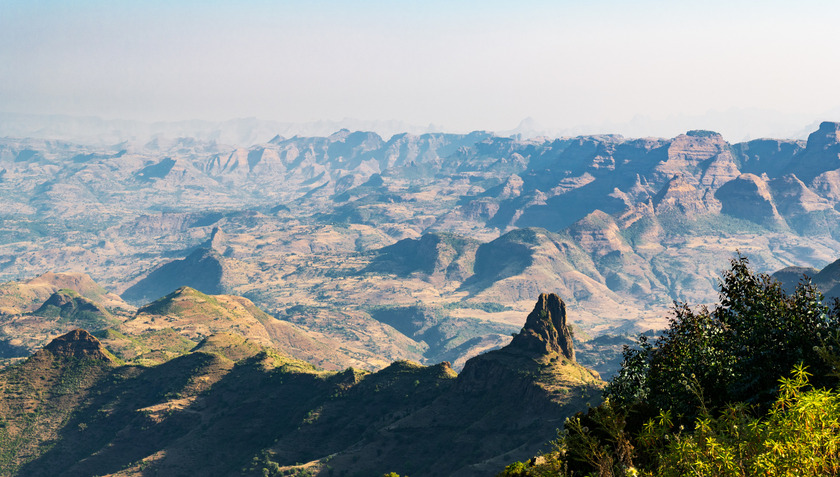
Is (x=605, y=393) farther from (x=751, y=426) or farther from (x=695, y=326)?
(x=751, y=426)

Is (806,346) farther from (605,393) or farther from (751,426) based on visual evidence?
(751,426)

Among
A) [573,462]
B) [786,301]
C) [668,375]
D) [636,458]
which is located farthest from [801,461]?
[786,301]

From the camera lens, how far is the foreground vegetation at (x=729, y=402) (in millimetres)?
41938

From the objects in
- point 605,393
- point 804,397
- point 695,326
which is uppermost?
point 804,397

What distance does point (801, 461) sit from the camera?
39812 mm

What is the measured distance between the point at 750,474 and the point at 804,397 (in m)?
7.03

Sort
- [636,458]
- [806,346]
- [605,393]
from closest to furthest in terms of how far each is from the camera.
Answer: [636,458] → [806,346] → [605,393]

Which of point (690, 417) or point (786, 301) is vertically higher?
point (786, 301)

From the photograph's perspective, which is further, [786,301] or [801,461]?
[786,301]

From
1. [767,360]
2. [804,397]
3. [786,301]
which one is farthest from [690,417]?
[804,397]

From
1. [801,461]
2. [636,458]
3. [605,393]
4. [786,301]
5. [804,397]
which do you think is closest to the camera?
[801,461]

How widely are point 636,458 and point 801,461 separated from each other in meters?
17.5

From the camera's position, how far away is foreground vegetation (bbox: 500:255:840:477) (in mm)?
41938

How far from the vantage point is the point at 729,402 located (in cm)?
6806
